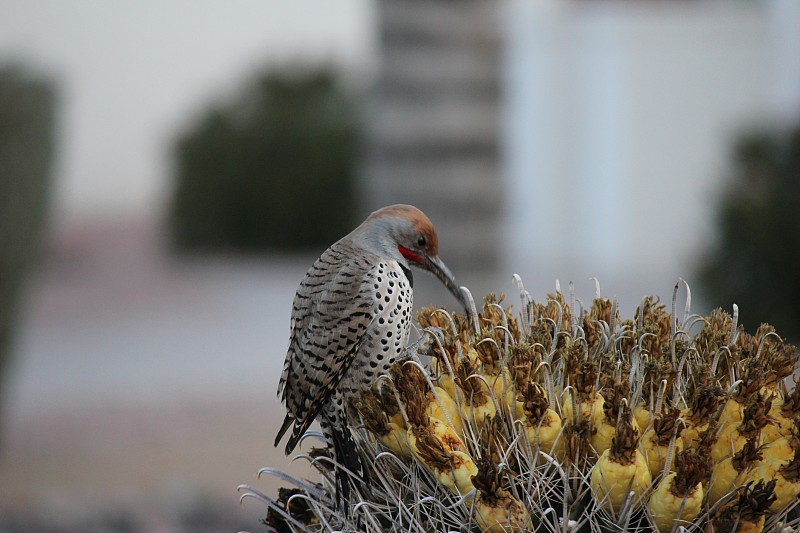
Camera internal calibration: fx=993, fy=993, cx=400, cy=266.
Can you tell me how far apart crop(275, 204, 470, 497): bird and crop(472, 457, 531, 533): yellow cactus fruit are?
0.26 meters

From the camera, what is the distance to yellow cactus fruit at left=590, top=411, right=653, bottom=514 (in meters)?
1.36

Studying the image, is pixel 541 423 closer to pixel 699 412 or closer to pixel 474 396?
pixel 474 396

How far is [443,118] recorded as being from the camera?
175 inches

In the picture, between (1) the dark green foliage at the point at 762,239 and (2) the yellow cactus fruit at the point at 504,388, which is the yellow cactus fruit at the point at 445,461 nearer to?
(2) the yellow cactus fruit at the point at 504,388

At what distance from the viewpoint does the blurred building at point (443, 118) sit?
174 inches

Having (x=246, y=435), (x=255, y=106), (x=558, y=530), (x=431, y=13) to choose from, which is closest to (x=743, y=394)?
(x=558, y=530)

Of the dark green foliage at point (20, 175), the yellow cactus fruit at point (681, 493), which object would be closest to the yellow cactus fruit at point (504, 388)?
the yellow cactus fruit at point (681, 493)

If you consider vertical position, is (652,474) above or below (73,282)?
above

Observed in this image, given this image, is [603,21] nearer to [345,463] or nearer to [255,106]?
[255,106]

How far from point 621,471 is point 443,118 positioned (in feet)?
10.6

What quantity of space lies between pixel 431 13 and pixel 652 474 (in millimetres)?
3290

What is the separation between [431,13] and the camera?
14.4ft

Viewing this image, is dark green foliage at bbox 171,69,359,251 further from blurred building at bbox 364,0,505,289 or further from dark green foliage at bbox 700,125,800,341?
blurred building at bbox 364,0,505,289

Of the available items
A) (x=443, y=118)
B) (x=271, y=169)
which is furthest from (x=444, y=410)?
(x=271, y=169)
